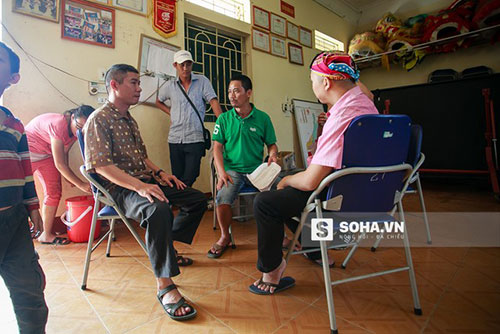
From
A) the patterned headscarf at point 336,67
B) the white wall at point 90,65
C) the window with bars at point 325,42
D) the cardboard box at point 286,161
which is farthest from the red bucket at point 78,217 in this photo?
the window with bars at point 325,42

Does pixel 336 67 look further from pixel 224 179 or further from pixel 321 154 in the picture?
pixel 224 179

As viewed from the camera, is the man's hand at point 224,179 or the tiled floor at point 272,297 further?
the man's hand at point 224,179

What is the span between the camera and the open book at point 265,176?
77.7 inches

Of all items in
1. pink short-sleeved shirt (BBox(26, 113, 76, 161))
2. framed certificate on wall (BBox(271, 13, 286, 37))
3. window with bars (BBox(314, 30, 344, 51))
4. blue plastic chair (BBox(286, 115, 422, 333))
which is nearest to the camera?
blue plastic chair (BBox(286, 115, 422, 333))

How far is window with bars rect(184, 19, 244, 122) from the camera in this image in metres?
3.63

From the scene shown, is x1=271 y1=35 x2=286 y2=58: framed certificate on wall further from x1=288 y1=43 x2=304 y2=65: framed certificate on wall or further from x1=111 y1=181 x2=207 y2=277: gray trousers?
x1=111 y1=181 x2=207 y2=277: gray trousers

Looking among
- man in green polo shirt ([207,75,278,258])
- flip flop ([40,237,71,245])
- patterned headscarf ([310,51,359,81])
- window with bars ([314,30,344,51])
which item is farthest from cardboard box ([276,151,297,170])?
window with bars ([314,30,344,51])

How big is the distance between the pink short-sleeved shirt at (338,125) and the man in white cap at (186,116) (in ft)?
5.60

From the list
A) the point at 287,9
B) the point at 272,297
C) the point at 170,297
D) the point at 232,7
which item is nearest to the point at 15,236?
the point at 170,297

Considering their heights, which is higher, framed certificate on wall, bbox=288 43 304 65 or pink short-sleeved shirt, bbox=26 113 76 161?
framed certificate on wall, bbox=288 43 304 65

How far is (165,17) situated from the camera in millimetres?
3174

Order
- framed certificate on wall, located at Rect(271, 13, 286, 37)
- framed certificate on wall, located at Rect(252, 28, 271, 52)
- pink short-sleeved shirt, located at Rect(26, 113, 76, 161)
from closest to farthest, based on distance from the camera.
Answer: pink short-sleeved shirt, located at Rect(26, 113, 76, 161) → framed certificate on wall, located at Rect(252, 28, 271, 52) → framed certificate on wall, located at Rect(271, 13, 286, 37)

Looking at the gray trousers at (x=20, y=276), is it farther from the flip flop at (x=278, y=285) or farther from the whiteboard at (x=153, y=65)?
the whiteboard at (x=153, y=65)

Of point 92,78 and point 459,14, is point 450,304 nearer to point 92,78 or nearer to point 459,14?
point 92,78
